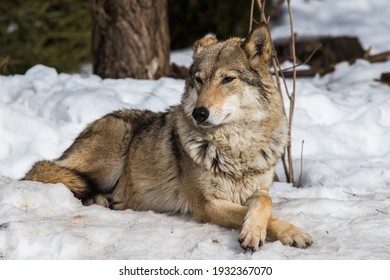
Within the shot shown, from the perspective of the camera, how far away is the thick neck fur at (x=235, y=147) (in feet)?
15.5

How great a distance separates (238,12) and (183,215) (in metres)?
7.36

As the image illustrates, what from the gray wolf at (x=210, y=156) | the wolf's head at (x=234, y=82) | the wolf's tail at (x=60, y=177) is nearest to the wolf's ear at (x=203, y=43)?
the gray wolf at (x=210, y=156)

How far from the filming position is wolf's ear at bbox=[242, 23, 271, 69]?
473cm

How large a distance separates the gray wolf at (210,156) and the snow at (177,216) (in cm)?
18

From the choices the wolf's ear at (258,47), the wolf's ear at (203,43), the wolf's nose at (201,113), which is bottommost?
the wolf's nose at (201,113)

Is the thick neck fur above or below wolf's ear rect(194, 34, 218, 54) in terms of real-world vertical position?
below

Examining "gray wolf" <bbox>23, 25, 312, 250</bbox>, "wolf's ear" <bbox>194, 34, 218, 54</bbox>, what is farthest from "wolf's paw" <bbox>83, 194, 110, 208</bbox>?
"wolf's ear" <bbox>194, 34, 218, 54</bbox>

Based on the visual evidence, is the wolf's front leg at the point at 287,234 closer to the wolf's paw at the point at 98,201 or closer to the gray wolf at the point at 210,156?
the gray wolf at the point at 210,156

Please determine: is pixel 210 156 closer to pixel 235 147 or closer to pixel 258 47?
pixel 235 147

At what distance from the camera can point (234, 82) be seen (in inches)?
184

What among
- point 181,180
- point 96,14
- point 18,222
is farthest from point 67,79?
point 18,222

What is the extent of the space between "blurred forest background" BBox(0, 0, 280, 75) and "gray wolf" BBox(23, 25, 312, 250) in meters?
6.00

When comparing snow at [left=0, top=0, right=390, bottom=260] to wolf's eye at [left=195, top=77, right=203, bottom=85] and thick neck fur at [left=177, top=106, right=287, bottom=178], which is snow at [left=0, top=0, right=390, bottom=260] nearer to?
thick neck fur at [left=177, top=106, right=287, bottom=178]
